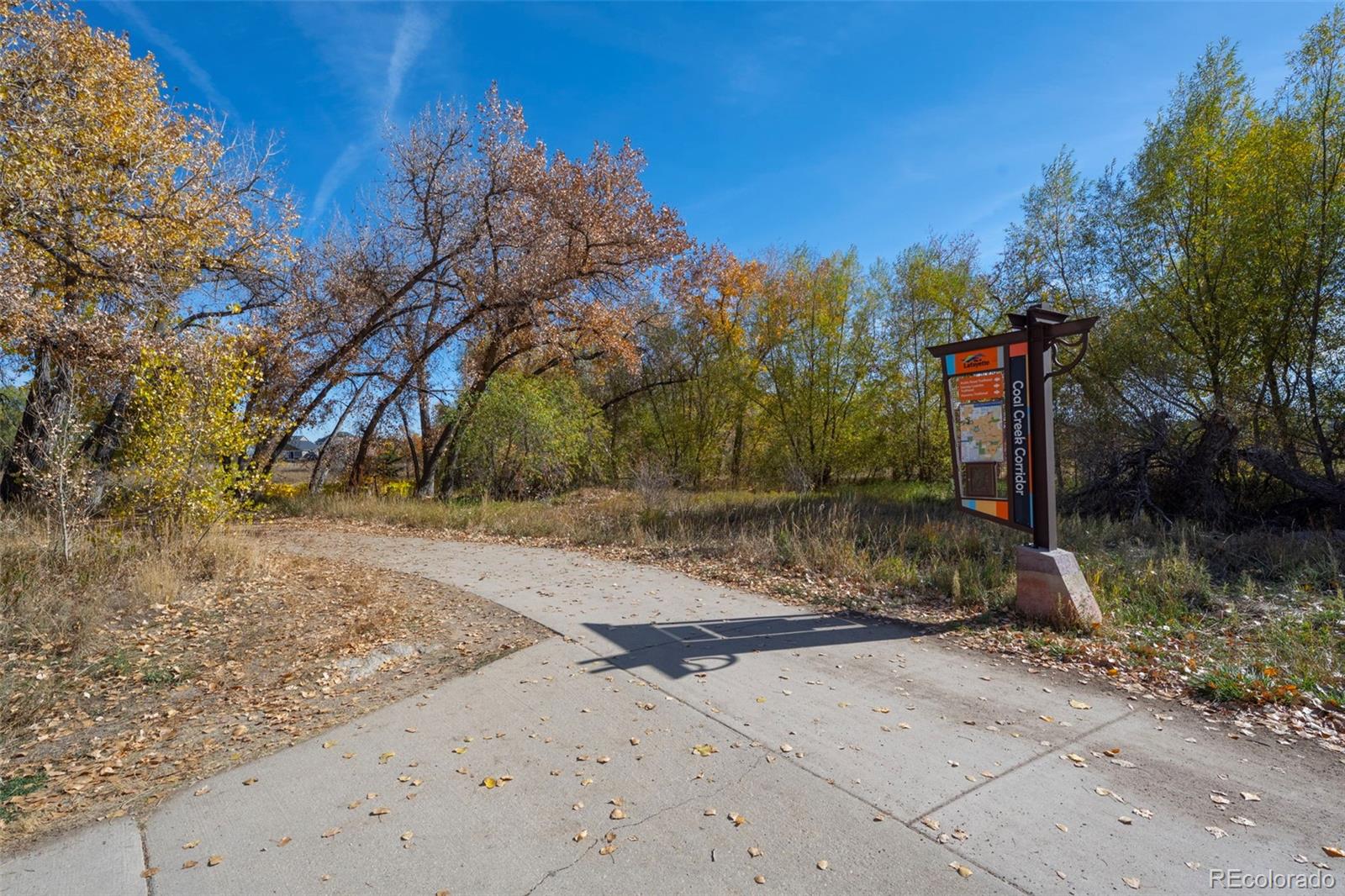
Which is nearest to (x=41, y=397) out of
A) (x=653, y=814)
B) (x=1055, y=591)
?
(x=653, y=814)

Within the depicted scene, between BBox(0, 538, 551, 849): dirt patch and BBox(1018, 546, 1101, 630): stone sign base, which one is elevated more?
BBox(1018, 546, 1101, 630): stone sign base

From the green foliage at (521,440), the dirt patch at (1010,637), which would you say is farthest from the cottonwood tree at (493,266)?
the dirt patch at (1010,637)

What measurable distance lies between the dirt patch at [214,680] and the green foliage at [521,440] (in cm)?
963

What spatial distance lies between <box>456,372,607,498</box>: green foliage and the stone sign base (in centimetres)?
1267

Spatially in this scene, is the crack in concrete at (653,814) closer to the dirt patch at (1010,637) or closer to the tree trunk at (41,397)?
the dirt patch at (1010,637)

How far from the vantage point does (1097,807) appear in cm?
319

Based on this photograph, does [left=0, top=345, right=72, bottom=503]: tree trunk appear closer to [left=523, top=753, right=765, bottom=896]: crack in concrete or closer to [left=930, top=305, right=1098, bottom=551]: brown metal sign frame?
[left=523, top=753, right=765, bottom=896]: crack in concrete

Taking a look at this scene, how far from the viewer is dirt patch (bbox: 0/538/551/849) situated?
11.9 ft

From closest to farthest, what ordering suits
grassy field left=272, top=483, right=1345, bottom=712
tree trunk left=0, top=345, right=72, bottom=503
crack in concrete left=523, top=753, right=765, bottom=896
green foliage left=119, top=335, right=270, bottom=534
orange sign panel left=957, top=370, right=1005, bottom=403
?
crack in concrete left=523, top=753, right=765, bottom=896 < grassy field left=272, top=483, right=1345, bottom=712 < orange sign panel left=957, top=370, right=1005, bottom=403 < green foliage left=119, top=335, right=270, bottom=534 < tree trunk left=0, top=345, right=72, bottom=503

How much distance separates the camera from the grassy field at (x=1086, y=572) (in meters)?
5.00

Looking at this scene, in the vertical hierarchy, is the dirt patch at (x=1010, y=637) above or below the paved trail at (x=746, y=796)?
above

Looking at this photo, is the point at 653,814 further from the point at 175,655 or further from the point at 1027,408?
the point at 1027,408

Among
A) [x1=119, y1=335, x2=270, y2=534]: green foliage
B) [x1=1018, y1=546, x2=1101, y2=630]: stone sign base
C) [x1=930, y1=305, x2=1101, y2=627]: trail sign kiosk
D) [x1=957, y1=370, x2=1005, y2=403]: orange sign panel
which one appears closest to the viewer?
[x1=1018, y1=546, x2=1101, y2=630]: stone sign base

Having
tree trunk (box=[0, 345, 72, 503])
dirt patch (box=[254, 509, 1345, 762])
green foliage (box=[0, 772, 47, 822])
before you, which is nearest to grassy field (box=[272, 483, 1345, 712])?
dirt patch (box=[254, 509, 1345, 762])
